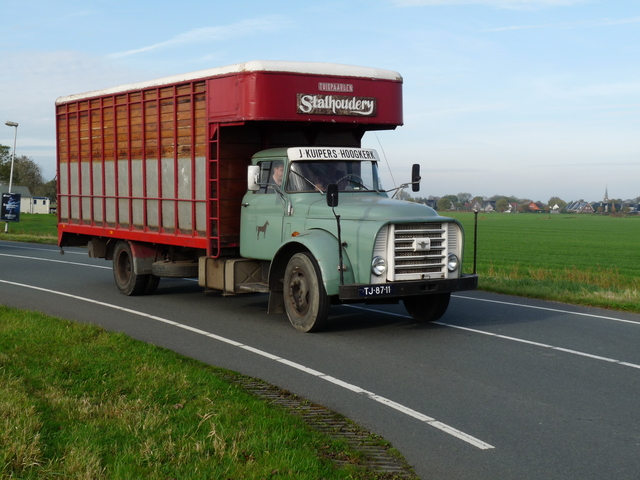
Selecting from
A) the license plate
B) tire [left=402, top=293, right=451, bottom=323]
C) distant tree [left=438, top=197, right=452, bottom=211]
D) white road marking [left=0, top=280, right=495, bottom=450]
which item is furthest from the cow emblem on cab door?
distant tree [left=438, top=197, right=452, bottom=211]

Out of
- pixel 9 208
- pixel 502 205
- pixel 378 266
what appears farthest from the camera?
pixel 502 205

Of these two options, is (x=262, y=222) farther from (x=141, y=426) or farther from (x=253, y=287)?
(x=141, y=426)

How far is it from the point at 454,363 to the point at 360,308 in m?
4.33

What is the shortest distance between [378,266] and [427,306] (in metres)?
1.80

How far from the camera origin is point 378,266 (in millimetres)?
9586

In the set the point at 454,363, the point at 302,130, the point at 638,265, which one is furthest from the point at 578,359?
the point at 638,265

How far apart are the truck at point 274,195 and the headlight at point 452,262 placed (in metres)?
0.02

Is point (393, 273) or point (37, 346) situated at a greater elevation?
point (393, 273)

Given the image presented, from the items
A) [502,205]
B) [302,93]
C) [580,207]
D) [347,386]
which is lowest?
[347,386]

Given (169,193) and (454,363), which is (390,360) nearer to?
(454,363)

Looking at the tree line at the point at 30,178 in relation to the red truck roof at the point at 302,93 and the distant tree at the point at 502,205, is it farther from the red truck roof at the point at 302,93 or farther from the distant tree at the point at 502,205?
the red truck roof at the point at 302,93

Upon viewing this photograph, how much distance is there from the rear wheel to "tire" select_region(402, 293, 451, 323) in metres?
5.14

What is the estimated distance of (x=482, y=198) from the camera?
636ft

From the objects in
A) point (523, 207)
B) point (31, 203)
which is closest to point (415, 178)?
point (31, 203)
